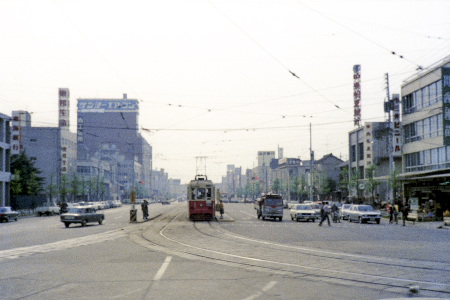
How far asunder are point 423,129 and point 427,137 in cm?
119

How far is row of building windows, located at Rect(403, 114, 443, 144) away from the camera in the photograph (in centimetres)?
4666

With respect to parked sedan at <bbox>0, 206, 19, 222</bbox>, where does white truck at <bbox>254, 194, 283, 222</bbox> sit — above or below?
above

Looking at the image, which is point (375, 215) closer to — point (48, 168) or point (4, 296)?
point (4, 296)

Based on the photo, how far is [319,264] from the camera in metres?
13.8

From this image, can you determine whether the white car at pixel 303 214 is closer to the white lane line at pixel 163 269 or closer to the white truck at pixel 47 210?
the white lane line at pixel 163 269

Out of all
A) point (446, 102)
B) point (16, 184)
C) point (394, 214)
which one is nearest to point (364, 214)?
point (394, 214)

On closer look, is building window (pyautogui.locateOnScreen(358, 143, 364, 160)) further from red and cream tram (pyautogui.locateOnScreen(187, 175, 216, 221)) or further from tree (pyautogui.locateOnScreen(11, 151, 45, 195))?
tree (pyautogui.locateOnScreen(11, 151, 45, 195))

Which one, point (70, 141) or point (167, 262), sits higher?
point (70, 141)

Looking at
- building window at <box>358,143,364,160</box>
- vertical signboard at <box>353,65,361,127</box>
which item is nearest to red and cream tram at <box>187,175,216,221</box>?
vertical signboard at <box>353,65,361,127</box>

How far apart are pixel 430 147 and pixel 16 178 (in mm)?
48275

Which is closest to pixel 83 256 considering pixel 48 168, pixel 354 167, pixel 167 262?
pixel 167 262

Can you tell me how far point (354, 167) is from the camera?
268ft

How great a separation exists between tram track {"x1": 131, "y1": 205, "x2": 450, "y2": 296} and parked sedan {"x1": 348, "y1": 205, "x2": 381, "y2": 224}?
21.9m

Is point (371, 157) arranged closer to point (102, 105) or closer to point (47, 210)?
point (47, 210)
